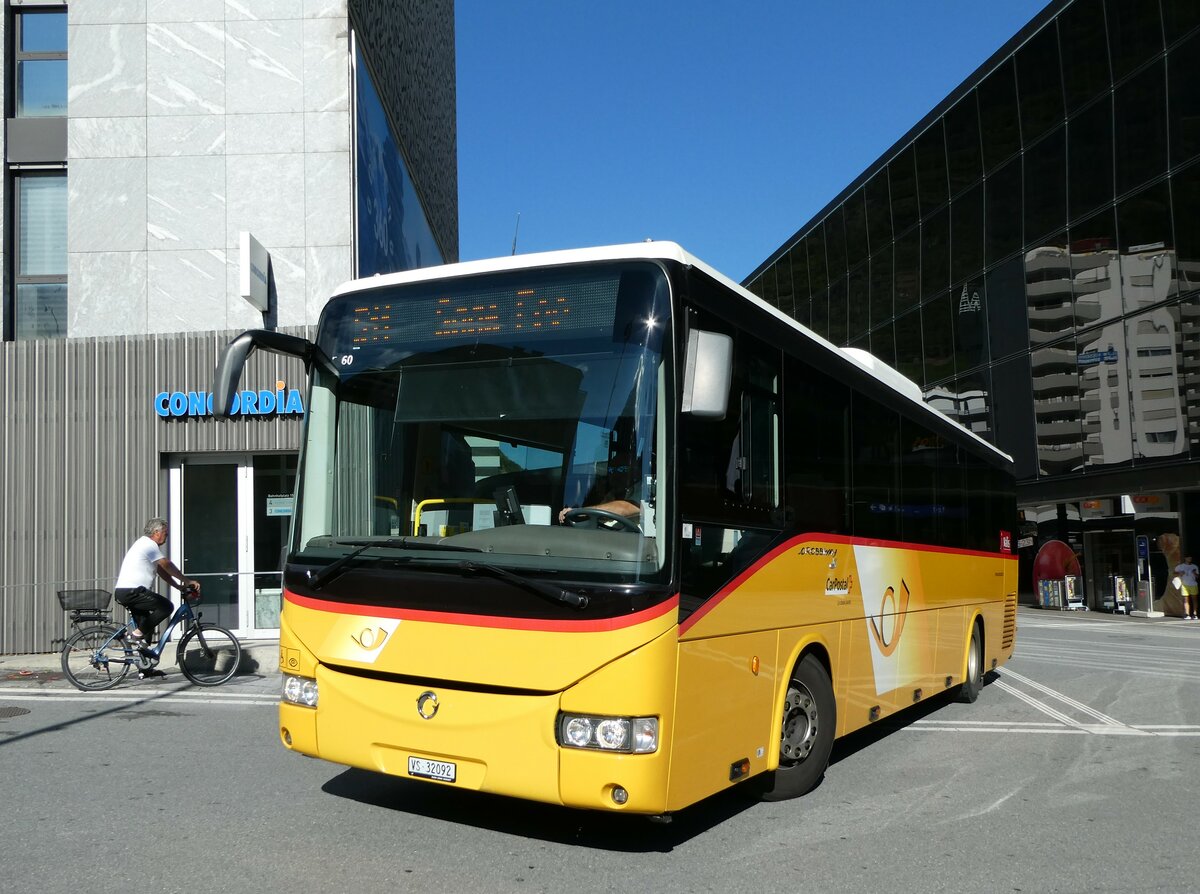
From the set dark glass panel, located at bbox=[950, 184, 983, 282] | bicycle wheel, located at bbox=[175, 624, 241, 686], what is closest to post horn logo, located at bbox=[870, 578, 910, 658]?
bicycle wheel, located at bbox=[175, 624, 241, 686]

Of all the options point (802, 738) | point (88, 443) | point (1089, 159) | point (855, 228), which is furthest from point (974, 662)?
point (855, 228)

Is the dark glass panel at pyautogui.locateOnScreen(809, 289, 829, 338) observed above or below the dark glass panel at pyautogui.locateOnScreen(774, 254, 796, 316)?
below

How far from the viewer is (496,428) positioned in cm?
565

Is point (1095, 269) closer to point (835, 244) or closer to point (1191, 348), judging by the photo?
point (1191, 348)

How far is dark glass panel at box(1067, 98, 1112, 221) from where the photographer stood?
3011cm

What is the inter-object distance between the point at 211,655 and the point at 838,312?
37852mm

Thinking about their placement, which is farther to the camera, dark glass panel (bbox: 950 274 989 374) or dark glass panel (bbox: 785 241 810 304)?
dark glass panel (bbox: 785 241 810 304)

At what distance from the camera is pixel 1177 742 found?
9.32 metres

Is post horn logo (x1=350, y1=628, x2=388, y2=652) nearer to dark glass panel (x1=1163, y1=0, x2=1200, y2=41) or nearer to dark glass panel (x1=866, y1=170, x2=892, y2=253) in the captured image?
dark glass panel (x1=1163, y1=0, x2=1200, y2=41)

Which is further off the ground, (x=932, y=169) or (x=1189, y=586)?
(x=932, y=169)

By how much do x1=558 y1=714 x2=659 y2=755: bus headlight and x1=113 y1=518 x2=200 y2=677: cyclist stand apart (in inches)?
308

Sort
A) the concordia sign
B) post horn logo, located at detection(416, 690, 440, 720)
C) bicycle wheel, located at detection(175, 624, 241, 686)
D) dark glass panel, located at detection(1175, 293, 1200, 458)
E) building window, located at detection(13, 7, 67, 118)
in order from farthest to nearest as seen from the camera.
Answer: dark glass panel, located at detection(1175, 293, 1200, 458) → building window, located at detection(13, 7, 67, 118) → the concordia sign → bicycle wheel, located at detection(175, 624, 241, 686) → post horn logo, located at detection(416, 690, 440, 720)

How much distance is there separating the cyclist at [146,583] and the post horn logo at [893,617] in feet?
23.6

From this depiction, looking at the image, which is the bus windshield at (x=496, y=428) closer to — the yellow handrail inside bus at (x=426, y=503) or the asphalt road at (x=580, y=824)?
the yellow handrail inside bus at (x=426, y=503)
